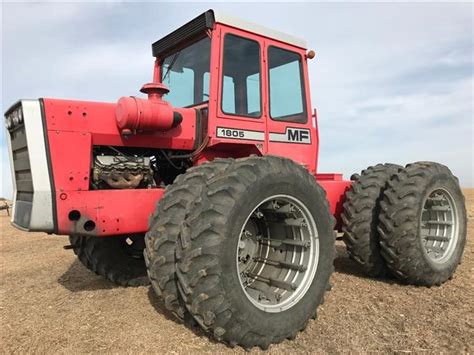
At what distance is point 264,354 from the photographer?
309 cm

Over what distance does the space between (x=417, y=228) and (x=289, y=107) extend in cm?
190

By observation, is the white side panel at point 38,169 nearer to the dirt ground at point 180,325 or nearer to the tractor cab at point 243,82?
the dirt ground at point 180,325

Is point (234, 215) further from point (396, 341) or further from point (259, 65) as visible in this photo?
point (259, 65)

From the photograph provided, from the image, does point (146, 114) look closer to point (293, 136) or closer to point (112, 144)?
point (112, 144)

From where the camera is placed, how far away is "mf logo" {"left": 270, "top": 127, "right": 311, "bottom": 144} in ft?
15.2

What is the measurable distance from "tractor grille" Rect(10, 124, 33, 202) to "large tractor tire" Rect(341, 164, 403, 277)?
3259 millimetres

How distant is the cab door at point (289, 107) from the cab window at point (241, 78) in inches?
5.6

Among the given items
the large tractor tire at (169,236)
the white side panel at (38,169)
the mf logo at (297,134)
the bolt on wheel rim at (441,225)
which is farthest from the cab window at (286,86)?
the white side panel at (38,169)

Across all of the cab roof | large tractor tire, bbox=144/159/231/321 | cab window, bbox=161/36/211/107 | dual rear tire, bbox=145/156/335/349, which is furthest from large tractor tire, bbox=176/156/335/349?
the cab roof

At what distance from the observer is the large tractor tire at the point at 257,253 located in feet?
9.74

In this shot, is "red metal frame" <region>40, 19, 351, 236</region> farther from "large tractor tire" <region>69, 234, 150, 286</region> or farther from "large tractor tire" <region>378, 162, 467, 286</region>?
"large tractor tire" <region>378, 162, 467, 286</region>

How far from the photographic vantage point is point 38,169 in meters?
3.42

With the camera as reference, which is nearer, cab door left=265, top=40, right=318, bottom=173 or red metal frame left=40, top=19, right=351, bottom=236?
red metal frame left=40, top=19, right=351, bottom=236

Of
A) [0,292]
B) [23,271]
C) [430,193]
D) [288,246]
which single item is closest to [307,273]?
[288,246]
